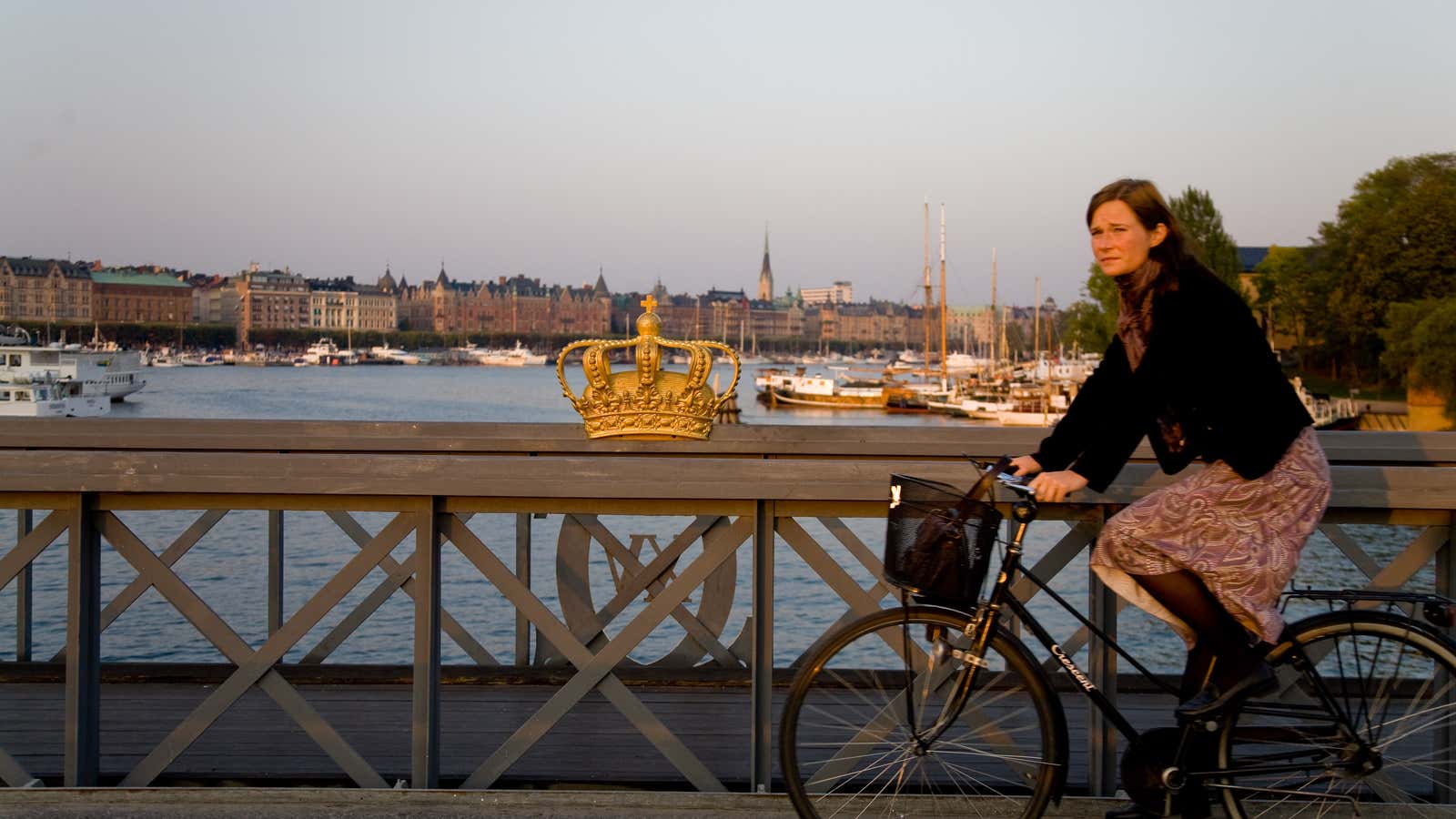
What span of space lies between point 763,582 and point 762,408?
8428 cm

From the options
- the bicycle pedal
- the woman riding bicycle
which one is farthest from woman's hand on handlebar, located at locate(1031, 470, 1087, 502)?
the bicycle pedal

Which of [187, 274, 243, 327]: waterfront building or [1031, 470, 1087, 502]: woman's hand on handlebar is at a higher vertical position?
[187, 274, 243, 327]: waterfront building

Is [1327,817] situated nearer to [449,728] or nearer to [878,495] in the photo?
[878,495]

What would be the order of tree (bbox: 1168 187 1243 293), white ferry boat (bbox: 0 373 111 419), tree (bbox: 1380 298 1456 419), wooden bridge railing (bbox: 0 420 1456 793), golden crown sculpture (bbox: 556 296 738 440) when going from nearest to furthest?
1. wooden bridge railing (bbox: 0 420 1456 793)
2. golden crown sculpture (bbox: 556 296 738 440)
3. tree (bbox: 1380 298 1456 419)
4. white ferry boat (bbox: 0 373 111 419)
5. tree (bbox: 1168 187 1243 293)

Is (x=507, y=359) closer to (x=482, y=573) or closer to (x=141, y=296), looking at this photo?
(x=141, y=296)

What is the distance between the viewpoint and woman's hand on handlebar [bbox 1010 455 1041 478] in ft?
11.1

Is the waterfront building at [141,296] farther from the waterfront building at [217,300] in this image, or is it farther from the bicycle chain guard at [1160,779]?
the bicycle chain guard at [1160,779]

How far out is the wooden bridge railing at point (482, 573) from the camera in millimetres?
3639

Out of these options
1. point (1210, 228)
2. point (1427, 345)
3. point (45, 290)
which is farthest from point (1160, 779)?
point (45, 290)

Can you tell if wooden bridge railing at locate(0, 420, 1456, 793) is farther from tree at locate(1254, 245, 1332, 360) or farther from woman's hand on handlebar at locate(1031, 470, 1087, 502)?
tree at locate(1254, 245, 1332, 360)

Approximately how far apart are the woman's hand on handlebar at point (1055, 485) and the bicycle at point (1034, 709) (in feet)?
0.17

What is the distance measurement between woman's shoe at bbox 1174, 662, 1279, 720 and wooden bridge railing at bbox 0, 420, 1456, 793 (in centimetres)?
33

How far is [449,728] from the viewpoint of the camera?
5.04m

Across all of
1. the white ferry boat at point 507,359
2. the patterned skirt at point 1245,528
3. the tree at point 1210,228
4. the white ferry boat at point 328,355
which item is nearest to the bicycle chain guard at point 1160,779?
the patterned skirt at point 1245,528
